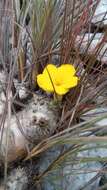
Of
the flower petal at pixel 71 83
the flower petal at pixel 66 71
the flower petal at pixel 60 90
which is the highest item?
the flower petal at pixel 66 71

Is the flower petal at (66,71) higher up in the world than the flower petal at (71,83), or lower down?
higher up

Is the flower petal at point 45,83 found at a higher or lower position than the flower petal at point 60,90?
higher

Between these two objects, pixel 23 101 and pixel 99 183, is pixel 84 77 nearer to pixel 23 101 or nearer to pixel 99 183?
pixel 23 101

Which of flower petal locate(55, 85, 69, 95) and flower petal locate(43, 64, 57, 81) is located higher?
flower petal locate(43, 64, 57, 81)

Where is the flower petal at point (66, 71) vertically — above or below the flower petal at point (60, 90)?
above

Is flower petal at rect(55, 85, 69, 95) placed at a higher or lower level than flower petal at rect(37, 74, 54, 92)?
lower

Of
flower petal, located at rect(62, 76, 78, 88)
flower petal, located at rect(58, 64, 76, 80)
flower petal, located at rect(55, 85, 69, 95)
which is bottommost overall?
flower petal, located at rect(55, 85, 69, 95)
